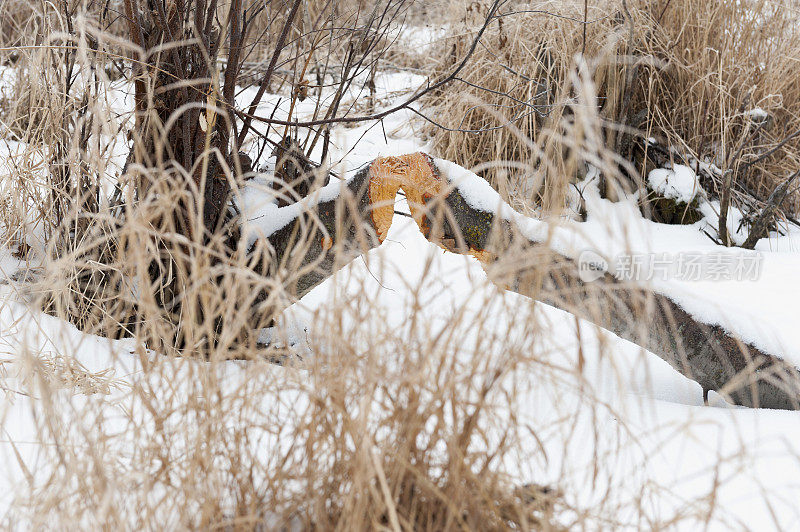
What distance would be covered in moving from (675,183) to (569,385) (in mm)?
1983

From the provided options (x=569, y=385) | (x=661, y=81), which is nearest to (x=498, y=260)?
(x=569, y=385)

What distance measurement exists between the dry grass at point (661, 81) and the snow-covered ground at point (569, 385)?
613mm

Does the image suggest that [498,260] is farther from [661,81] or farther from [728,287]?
[661,81]

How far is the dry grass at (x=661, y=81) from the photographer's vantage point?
2436 mm

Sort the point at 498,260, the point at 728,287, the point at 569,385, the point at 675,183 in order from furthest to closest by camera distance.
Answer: the point at 675,183 < the point at 728,287 < the point at 498,260 < the point at 569,385

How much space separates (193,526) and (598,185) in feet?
7.14

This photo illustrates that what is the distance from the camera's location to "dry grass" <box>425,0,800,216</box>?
244 centimetres

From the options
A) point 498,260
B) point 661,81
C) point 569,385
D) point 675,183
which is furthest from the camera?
point 661,81

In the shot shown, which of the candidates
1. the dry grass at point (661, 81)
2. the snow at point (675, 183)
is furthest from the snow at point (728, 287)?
the dry grass at point (661, 81)

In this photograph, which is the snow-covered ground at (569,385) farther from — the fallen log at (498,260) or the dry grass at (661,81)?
the dry grass at (661,81)

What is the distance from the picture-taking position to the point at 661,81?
8.21 feet

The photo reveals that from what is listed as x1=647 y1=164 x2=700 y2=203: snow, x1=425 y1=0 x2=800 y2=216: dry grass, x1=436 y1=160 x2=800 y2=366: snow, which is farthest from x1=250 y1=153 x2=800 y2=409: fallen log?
x1=647 y1=164 x2=700 y2=203: snow

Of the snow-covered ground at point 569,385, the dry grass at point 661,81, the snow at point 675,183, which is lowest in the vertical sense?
the snow-covered ground at point 569,385

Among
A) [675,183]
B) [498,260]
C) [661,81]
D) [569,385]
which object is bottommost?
[569,385]
